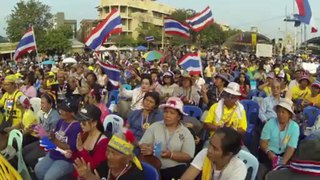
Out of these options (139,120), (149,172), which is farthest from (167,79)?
(149,172)

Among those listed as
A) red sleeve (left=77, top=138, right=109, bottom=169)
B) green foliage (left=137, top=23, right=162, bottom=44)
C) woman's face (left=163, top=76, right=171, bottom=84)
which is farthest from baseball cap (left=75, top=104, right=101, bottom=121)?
green foliage (left=137, top=23, right=162, bottom=44)

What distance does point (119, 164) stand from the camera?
11.6 ft

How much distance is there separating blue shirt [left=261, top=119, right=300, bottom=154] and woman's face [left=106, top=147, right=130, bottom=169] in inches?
93.6

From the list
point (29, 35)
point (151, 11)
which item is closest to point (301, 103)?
point (29, 35)

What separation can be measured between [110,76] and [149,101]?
3.79 meters

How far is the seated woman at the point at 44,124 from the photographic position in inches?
228

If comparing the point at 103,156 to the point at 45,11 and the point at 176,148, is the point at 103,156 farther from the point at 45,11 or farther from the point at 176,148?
the point at 45,11

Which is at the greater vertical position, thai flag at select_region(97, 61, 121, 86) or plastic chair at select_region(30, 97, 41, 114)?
thai flag at select_region(97, 61, 121, 86)

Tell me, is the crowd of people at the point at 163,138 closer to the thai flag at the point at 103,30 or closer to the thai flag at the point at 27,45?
the thai flag at the point at 103,30

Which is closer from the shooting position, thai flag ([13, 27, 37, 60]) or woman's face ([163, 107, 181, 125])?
woman's face ([163, 107, 181, 125])

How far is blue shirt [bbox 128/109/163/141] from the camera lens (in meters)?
5.69

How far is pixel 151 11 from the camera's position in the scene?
100812 mm

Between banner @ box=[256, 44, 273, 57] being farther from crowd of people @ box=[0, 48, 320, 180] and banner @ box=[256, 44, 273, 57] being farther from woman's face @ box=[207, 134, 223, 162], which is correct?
woman's face @ box=[207, 134, 223, 162]

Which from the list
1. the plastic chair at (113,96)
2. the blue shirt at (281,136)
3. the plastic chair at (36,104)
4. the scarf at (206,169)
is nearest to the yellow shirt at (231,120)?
the blue shirt at (281,136)
